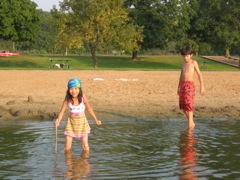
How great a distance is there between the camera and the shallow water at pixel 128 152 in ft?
20.5

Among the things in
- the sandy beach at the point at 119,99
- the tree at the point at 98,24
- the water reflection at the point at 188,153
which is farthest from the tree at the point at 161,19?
the water reflection at the point at 188,153

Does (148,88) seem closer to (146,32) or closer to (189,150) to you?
(189,150)

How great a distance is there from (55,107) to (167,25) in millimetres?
39982

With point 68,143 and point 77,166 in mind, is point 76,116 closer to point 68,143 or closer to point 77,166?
point 68,143

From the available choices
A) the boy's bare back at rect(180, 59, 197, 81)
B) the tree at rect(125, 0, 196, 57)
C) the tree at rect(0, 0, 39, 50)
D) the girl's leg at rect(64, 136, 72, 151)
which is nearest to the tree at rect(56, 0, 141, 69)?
the tree at rect(125, 0, 196, 57)

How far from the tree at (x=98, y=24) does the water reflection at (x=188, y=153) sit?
1228 inches

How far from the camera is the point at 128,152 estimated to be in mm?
7711

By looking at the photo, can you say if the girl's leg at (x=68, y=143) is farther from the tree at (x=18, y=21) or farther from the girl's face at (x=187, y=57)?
the tree at (x=18, y=21)

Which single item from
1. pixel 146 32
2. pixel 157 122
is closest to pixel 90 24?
pixel 146 32

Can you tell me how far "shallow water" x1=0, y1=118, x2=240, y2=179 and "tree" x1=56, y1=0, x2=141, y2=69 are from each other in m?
30.3

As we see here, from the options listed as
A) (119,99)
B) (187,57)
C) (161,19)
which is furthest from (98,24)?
(187,57)

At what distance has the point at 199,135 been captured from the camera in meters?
9.42

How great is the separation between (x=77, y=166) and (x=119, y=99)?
853 cm

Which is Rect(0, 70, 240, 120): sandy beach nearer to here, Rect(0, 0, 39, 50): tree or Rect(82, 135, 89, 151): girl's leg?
Rect(82, 135, 89, 151): girl's leg
